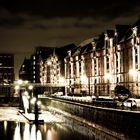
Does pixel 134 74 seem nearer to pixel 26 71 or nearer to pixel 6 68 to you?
pixel 26 71

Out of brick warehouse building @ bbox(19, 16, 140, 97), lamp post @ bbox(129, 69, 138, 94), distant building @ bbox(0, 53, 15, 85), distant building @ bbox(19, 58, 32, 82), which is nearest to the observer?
lamp post @ bbox(129, 69, 138, 94)

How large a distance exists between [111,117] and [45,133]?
9.47 meters

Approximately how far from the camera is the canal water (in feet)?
125

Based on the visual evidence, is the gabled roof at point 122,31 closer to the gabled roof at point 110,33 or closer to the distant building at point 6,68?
the gabled roof at point 110,33

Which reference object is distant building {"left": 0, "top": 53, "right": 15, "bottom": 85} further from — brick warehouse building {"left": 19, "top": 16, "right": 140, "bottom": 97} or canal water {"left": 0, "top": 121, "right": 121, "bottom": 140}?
canal water {"left": 0, "top": 121, "right": 121, "bottom": 140}

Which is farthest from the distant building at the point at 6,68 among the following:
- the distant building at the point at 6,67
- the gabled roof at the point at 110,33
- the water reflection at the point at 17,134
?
the water reflection at the point at 17,134

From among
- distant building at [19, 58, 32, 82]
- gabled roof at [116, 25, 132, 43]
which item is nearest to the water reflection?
gabled roof at [116, 25, 132, 43]

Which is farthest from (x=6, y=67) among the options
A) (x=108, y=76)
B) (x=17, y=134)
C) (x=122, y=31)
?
(x=17, y=134)

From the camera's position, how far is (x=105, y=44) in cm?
7106

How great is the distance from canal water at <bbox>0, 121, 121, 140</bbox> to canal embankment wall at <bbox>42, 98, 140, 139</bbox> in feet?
4.42

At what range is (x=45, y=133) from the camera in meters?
41.7

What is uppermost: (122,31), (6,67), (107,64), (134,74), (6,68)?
(6,67)

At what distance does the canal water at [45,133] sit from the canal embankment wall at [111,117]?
4.42ft

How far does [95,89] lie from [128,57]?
13719 mm
